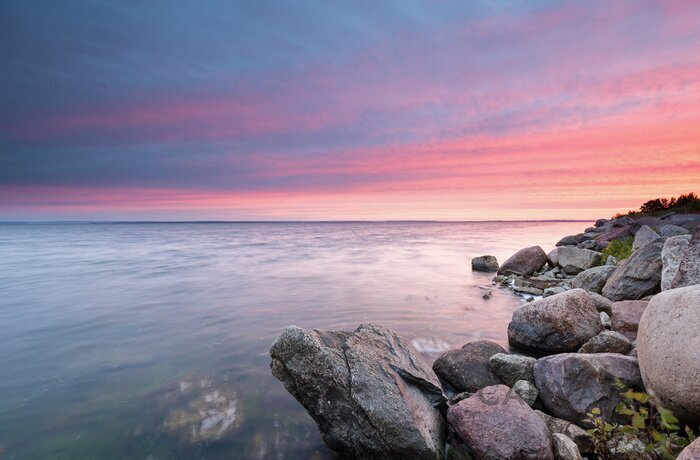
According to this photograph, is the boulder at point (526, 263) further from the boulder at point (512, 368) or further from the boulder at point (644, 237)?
the boulder at point (512, 368)

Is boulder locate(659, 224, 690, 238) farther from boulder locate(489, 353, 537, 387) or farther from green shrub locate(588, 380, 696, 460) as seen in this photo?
green shrub locate(588, 380, 696, 460)

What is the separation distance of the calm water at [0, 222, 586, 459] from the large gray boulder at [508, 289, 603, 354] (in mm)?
1949

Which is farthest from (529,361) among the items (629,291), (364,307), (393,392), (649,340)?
(364,307)

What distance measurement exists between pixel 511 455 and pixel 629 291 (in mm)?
7858

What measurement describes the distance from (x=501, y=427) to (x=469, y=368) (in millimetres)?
2315

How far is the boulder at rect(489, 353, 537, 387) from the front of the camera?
6.57 meters

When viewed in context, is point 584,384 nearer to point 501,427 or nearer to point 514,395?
point 514,395

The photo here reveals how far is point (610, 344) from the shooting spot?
6910 millimetres

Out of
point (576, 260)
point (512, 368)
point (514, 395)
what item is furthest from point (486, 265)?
point (514, 395)

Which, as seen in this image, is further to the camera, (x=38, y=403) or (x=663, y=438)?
(x=38, y=403)

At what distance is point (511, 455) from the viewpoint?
15.1ft

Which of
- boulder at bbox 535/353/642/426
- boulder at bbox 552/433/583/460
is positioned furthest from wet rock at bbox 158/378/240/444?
boulder at bbox 535/353/642/426

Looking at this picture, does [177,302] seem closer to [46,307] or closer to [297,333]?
[46,307]

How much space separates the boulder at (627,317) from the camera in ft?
25.1
